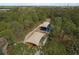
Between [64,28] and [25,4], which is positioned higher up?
[25,4]

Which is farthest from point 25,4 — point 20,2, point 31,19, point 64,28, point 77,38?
point 77,38

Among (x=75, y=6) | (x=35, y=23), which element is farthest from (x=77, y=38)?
(x=35, y=23)

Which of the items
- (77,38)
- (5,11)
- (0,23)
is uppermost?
(5,11)

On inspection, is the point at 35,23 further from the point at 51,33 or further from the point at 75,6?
the point at 75,6

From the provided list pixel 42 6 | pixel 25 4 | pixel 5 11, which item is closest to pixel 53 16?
pixel 42 6

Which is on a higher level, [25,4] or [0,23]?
[25,4]

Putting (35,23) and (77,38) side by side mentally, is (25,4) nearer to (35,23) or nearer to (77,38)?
(35,23)
